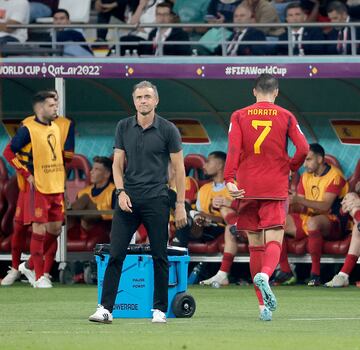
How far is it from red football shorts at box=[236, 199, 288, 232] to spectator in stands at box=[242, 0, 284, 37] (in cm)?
694

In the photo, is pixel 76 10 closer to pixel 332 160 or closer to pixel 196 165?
pixel 196 165

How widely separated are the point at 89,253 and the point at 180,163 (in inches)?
269

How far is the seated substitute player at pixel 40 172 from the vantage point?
16.9 m

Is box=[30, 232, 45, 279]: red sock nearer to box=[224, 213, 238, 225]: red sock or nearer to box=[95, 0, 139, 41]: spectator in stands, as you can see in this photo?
box=[224, 213, 238, 225]: red sock

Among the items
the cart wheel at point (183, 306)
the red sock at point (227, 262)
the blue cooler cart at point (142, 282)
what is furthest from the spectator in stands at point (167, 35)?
the cart wheel at point (183, 306)

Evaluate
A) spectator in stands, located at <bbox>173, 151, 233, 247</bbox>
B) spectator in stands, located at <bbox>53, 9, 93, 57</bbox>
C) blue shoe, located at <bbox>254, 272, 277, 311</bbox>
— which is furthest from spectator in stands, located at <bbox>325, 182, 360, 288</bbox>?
blue shoe, located at <bbox>254, 272, 277, 311</bbox>

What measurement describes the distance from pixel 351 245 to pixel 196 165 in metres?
2.71

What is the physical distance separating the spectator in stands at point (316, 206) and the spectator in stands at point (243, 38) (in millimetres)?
1516

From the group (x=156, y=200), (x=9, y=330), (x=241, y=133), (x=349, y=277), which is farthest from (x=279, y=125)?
(x=349, y=277)

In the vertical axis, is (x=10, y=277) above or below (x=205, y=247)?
below

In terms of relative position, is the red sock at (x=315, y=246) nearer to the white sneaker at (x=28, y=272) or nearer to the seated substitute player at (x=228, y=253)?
the seated substitute player at (x=228, y=253)

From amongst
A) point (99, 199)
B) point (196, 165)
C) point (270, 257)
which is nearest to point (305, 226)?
point (196, 165)

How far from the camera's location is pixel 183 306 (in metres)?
12.4

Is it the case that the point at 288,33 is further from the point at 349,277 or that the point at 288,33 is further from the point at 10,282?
the point at 10,282
